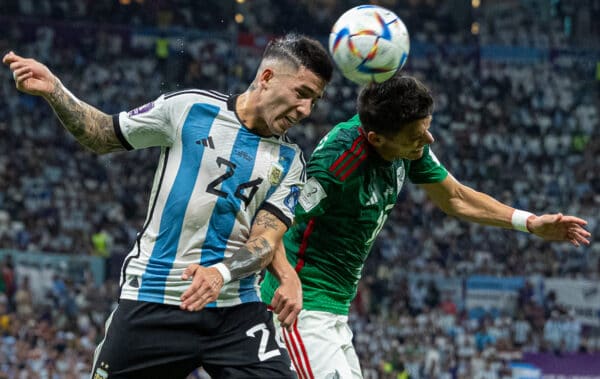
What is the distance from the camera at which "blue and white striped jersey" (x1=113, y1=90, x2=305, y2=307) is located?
154 inches

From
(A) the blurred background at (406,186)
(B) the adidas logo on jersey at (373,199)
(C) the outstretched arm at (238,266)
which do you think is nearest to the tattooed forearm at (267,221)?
(C) the outstretched arm at (238,266)

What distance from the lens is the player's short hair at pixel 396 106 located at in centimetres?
462

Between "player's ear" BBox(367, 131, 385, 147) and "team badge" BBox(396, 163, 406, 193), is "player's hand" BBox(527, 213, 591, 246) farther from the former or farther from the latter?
"player's ear" BBox(367, 131, 385, 147)

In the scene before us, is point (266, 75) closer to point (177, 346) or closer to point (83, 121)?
point (83, 121)

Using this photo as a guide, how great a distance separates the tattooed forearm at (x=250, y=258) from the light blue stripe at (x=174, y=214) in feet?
0.86

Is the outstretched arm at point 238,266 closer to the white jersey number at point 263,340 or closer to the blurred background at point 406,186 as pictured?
the white jersey number at point 263,340

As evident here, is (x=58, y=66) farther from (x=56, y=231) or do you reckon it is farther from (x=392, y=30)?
(x=392, y=30)

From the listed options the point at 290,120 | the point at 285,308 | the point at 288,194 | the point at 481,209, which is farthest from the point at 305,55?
the point at 481,209

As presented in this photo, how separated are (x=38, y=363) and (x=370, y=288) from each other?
634 centimetres

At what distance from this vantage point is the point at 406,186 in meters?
21.0

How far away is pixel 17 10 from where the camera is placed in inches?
918

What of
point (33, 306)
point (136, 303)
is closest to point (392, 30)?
point (136, 303)

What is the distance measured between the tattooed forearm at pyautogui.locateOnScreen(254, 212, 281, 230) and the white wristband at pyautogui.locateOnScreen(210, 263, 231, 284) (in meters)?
0.32

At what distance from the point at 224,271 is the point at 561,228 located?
2196 millimetres
